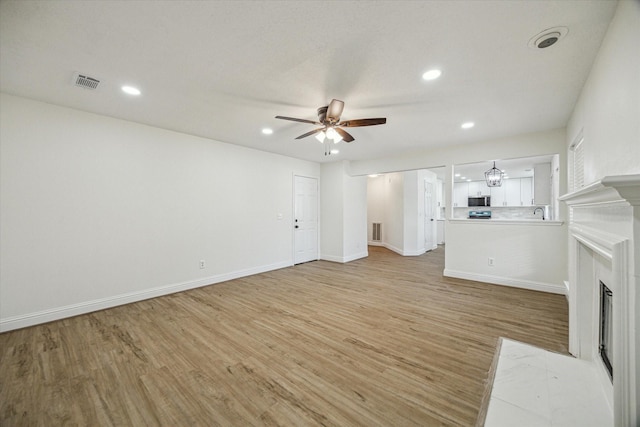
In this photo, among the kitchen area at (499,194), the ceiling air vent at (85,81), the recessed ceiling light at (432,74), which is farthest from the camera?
the kitchen area at (499,194)

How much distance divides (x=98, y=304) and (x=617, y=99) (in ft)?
18.5

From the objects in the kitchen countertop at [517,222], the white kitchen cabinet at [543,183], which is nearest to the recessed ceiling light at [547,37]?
the kitchen countertop at [517,222]

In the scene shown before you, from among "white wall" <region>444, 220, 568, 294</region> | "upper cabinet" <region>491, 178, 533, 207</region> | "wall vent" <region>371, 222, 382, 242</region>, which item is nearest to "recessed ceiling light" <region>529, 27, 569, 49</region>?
"white wall" <region>444, 220, 568, 294</region>

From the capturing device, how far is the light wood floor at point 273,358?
1.63m

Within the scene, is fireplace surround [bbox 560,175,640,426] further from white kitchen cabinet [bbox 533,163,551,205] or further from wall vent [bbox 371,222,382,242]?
wall vent [bbox 371,222,382,242]

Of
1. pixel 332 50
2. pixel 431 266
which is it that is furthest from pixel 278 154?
pixel 431 266

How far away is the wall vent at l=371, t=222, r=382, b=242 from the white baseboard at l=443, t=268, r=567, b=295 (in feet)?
13.9

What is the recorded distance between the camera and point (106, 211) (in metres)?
3.40

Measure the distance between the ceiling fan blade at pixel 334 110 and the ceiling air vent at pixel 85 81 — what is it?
2.39 meters

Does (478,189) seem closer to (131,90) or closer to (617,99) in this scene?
(617,99)

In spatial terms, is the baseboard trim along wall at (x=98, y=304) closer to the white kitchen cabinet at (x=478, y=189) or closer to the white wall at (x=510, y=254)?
the white wall at (x=510, y=254)

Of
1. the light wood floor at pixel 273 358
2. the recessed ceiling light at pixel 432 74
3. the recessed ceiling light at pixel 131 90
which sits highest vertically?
the recessed ceiling light at pixel 131 90

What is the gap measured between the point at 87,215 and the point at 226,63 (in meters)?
2.85

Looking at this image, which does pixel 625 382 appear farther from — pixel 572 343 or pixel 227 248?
pixel 227 248
